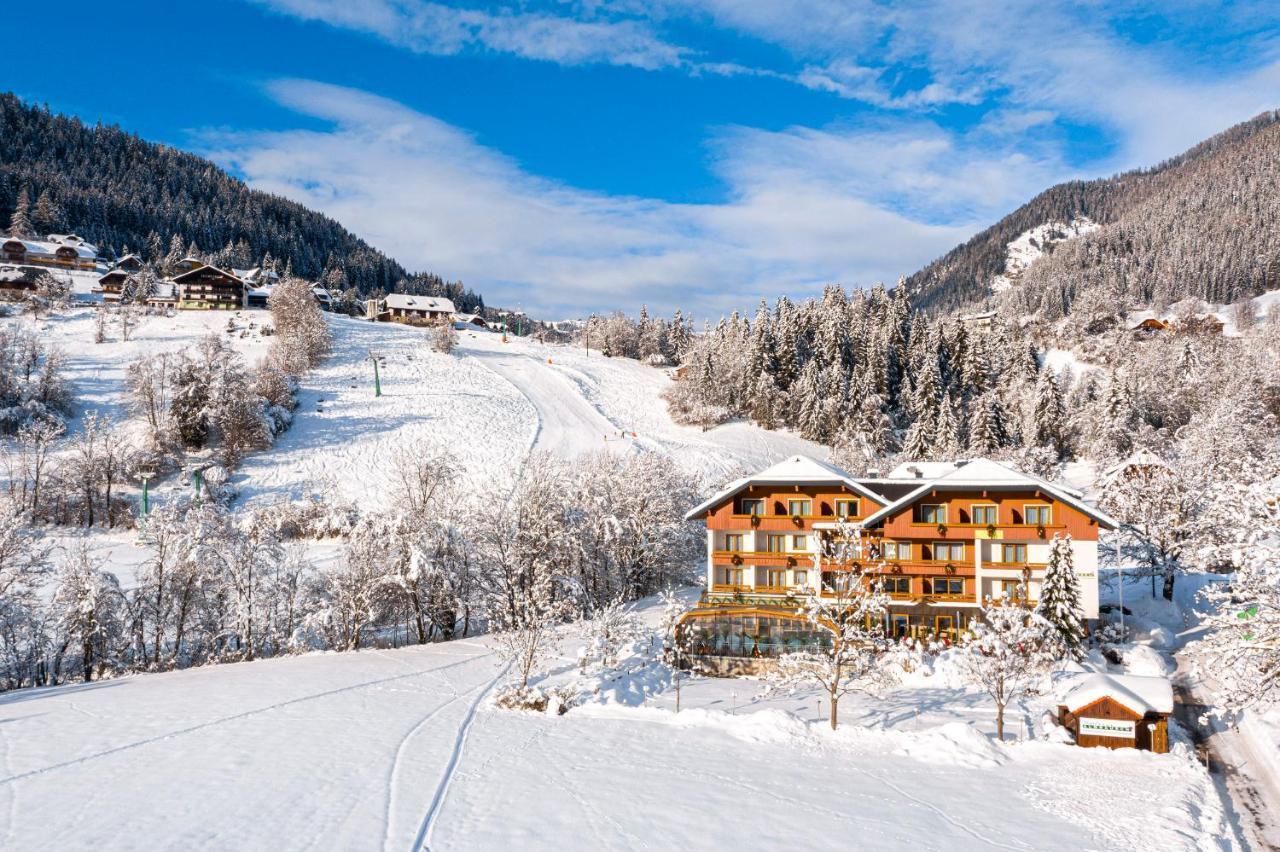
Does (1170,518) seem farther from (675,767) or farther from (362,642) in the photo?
(362,642)

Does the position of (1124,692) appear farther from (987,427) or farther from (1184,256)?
(1184,256)

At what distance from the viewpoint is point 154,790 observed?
18016 millimetres

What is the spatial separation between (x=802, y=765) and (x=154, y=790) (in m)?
18.6

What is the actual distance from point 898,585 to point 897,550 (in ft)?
Answer: 6.15

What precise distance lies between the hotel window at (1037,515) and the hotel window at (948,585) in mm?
4735

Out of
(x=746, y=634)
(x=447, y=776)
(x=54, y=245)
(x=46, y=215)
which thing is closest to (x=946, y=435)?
(x=746, y=634)

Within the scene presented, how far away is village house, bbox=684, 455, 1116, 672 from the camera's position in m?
35.0

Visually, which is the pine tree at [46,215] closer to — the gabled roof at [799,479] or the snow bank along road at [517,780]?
the snow bank along road at [517,780]

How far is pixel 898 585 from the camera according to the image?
37469 mm

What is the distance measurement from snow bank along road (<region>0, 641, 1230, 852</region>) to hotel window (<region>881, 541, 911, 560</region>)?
1367 cm

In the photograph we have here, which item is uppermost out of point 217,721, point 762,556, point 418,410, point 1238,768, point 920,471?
point 418,410

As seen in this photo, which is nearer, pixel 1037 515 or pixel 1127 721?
pixel 1127 721

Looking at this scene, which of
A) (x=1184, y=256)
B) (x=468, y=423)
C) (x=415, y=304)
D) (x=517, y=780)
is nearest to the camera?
(x=517, y=780)

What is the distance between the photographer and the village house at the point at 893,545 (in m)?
35.0
